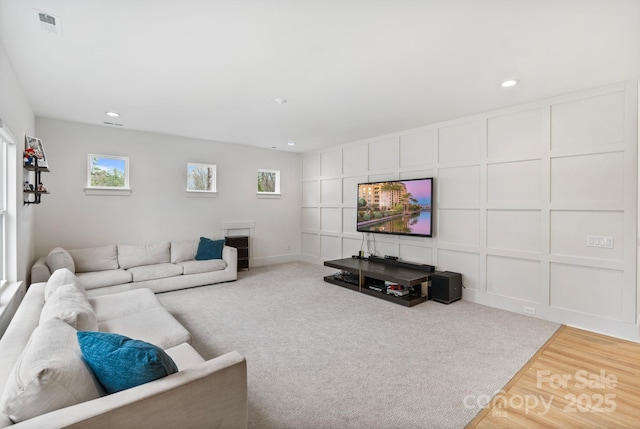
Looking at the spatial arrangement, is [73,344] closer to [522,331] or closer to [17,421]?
[17,421]

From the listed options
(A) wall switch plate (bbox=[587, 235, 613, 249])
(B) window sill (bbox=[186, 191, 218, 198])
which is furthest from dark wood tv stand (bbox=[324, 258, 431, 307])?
(B) window sill (bbox=[186, 191, 218, 198])

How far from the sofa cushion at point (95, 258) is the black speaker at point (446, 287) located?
482 centimetres

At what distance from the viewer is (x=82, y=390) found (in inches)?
51.5

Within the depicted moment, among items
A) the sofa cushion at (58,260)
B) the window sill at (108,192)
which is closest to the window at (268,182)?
the window sill at (108,192)

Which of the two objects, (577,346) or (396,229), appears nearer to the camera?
(577,346)

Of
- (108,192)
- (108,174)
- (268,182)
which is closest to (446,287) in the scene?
(268,182)

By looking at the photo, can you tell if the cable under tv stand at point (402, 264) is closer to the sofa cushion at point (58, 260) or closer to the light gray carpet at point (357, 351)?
the light gray carpet at point (357, 351)

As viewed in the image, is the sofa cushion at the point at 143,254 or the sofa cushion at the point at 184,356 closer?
the sofa cushion at the point at 184,356

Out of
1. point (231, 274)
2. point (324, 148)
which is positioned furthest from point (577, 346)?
point (324, 148)

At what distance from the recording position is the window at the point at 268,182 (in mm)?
7059

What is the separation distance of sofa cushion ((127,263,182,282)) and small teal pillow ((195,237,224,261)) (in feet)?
1.63

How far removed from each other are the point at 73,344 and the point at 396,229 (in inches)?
177

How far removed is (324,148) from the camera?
6.88m

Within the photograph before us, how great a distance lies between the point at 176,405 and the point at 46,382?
492 millimetres
